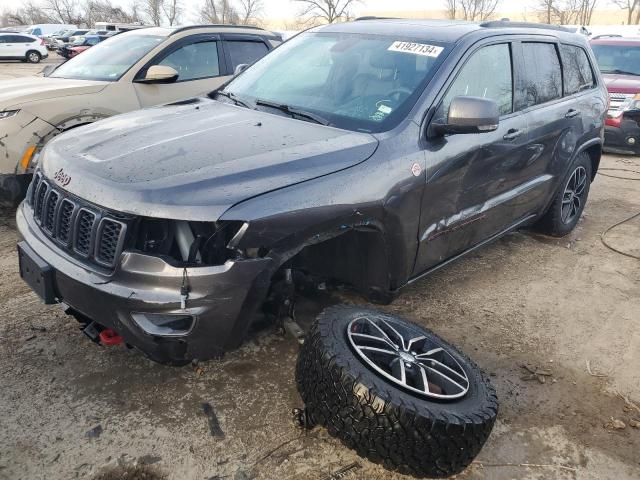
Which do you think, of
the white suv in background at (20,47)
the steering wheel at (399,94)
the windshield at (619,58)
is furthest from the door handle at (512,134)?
the white suv in background at (20,47)

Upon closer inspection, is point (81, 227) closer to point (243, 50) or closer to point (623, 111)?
point (243, 50)

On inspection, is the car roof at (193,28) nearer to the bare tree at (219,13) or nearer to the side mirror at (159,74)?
the side mirror at (159,74)

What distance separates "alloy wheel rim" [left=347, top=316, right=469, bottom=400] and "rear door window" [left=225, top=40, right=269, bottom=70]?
441 centimetres

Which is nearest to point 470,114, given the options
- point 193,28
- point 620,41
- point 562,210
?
point 562,210

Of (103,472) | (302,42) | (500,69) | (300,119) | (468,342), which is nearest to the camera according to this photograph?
(103,472)

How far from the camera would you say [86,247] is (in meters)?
2.32

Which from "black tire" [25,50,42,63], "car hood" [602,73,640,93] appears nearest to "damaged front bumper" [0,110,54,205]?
"car hood" [602,73,640,93]

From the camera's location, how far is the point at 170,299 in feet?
6.98

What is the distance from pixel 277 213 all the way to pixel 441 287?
2024 millimetres

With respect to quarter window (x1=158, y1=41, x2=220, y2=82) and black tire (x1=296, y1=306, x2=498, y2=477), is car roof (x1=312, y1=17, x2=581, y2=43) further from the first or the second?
quarter window (x1=158, y1=41, x2=220, y2=82)

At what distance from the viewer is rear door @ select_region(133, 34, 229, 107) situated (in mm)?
5359

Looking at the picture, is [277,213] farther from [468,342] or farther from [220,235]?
[468,342]

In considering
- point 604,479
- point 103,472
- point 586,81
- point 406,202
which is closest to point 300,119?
point 406,202

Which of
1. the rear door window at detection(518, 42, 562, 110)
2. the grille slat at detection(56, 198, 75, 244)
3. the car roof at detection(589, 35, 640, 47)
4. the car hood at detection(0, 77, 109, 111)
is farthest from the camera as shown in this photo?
the car roof at detection(589, 35, 640, 47)
